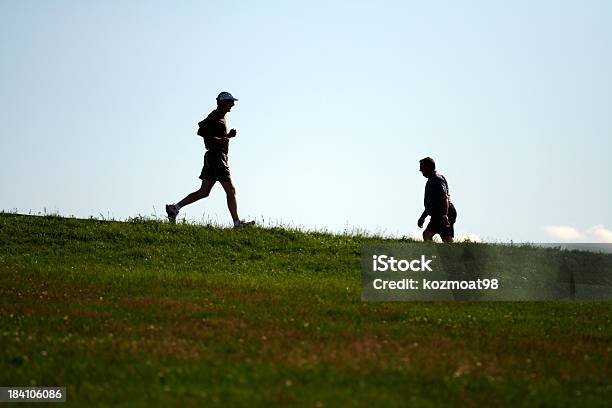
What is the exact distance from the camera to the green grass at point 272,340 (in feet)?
35.3

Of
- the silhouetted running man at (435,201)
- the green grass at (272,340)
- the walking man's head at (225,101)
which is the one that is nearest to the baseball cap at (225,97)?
the walking man's head at (225,101)

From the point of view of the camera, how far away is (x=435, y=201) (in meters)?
23.7

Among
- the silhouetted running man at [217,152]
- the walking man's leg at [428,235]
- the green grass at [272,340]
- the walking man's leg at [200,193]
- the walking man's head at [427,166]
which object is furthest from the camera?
the walking man's leg at [200,193]

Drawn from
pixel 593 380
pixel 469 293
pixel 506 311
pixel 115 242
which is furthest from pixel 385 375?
pixel 115 242

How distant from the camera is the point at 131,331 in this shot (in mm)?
14031

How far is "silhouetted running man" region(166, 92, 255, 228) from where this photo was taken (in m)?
27.9

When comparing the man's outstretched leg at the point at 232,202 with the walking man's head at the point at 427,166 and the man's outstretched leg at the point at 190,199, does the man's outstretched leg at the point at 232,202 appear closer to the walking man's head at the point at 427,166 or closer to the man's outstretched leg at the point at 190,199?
the man's outstretched leg at the point at 190,199

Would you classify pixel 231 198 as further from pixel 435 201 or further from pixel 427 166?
pixel 435 201

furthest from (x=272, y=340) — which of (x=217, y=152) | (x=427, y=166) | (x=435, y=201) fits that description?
(x=217, y=152)

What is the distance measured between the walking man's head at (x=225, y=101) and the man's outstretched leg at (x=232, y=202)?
2.50 m

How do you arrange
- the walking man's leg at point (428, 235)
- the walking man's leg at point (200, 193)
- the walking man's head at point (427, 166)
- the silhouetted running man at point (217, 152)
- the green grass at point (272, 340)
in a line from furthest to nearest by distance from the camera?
1. the walking man's leg at point (200, 193)
2. the silhouetted running man at point (217, 152)
3. the walking man's leg at point (428, 235)
4. the walking man's head at point (427, 166)
5. the green grass at point (272, 340)

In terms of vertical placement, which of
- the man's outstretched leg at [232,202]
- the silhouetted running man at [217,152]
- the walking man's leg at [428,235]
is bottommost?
the walking man's leg at [428,235]

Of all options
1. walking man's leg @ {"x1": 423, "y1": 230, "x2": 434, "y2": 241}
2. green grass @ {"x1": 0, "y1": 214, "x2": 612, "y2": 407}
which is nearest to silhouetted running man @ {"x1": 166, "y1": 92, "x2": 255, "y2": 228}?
green grass @ {"x1": 0, "y1": 214, "x2": 612, "y2": 407}

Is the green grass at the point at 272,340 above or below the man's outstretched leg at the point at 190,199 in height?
below
